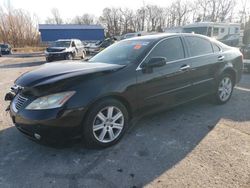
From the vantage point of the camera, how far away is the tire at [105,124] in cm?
323

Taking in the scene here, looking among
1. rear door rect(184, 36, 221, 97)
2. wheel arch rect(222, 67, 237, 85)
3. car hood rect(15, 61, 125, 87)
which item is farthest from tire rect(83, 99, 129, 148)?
wheel arch rect(222, 67, 237, 85)

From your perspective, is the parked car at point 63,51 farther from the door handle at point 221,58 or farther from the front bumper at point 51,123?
the front bumper at point 51,123

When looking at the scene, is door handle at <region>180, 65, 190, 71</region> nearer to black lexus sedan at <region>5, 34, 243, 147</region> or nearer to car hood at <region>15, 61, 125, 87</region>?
black lexus sedan at <region>5, 34, 243, 147</region>

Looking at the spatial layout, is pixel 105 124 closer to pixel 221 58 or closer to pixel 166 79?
pixel 166 79

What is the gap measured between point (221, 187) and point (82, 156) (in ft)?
5.91

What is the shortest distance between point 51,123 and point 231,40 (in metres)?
25.0

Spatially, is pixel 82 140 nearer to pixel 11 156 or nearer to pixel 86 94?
pixel 86 94

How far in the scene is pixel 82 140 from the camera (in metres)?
3.29

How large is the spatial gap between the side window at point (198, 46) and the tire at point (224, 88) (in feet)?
2.43

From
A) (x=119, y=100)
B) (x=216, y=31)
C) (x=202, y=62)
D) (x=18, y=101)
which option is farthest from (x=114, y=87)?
(x=216, y=31)

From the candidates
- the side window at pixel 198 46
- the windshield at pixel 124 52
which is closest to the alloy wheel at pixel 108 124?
the windshield at pixel 124 52

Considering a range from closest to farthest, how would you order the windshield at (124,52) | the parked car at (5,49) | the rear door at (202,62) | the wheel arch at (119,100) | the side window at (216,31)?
the wheel arch at (119,100) < the windshield at (124,52) < the rear door at (202,62) < the side window at (216,31) < the parked car at (5,49)

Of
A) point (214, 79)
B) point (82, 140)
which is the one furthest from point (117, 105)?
point (214, 79)

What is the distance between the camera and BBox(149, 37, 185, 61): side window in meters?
4.05
